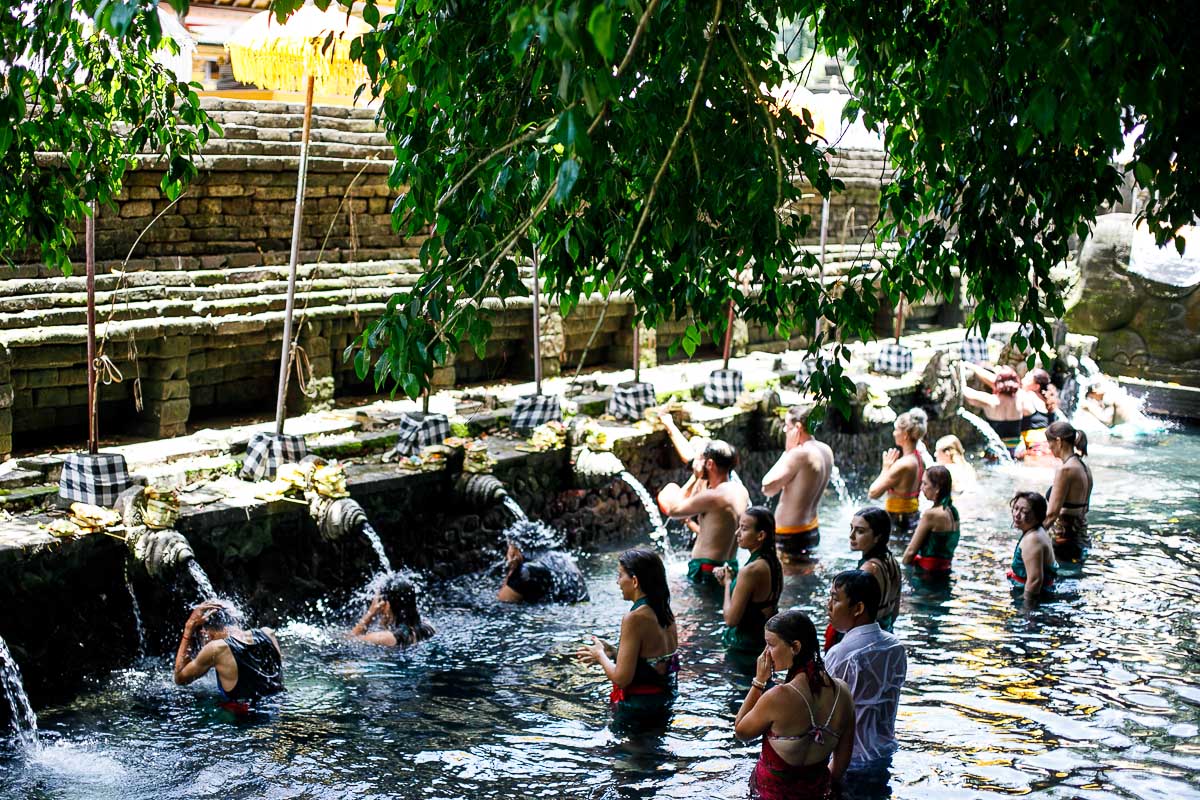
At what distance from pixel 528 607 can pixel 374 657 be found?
1.50m

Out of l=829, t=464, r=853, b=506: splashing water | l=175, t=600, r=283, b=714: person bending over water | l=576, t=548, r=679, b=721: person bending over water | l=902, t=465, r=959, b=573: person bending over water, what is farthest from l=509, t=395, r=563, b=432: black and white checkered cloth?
l=576, t=548, r=679, b=721: person bending over water

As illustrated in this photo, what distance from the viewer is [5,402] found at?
9758 millimetres

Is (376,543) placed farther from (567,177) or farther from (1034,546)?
(567,177)

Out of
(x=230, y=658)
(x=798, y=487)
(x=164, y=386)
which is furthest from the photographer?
A: (x=164, y=386)

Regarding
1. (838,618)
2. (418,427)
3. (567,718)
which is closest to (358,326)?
(418,427)

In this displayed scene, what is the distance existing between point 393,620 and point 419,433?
237 centimetres

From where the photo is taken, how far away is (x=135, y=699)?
7488 millimetres

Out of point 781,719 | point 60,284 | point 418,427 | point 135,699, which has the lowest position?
point 135,699

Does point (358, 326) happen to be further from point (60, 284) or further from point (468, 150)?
point (468, 150)

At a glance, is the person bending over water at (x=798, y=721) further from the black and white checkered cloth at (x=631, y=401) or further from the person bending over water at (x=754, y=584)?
the black and white checkered cloth at (x=631, y=401)

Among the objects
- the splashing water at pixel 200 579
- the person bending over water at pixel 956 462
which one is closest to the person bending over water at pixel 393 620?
the splashing water at pixel 200 579

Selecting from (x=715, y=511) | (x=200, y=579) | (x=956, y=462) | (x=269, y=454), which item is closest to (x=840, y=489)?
(x=956, y=462)

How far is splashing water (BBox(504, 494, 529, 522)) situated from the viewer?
1055 centimetres

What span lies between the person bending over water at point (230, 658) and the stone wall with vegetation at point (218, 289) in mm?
3016
